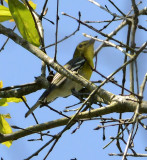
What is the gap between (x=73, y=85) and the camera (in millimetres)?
5895

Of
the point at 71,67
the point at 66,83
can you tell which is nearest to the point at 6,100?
the point at 66,83

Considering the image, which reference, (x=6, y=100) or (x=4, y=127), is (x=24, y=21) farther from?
(x=4, y=127)

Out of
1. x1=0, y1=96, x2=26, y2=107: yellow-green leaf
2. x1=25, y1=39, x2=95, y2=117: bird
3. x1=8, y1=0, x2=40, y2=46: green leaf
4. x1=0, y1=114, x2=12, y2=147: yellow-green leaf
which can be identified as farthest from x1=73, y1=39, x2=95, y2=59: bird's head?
x1=0, y1=114, x2=12, y2=147: yellow-green leaf

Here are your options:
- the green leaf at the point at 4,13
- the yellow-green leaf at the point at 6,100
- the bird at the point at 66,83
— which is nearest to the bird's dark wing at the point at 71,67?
Result: the bird at the point at 66,83

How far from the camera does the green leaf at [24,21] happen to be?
4.03 metres

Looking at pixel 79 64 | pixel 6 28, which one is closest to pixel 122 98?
pixel 6 28

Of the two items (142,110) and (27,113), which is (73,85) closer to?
(27,113)

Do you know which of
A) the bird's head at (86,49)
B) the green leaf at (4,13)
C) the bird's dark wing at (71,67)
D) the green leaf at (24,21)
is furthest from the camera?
the bird's head at (86,49)

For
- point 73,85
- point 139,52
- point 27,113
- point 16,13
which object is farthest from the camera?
point 73,85

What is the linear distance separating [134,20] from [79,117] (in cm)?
111

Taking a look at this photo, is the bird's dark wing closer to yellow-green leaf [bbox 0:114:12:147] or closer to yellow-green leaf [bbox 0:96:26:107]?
yellow-green leaf [bbox 0:96:26:107]

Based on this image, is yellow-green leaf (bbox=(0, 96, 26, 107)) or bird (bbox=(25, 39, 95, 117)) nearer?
yellow-green leaf (bbox=(0, 96, 26, 107))

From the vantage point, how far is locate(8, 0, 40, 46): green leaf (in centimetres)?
403

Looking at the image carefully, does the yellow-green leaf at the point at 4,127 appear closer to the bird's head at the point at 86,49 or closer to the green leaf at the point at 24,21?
the green leaf at the point at 24,21
